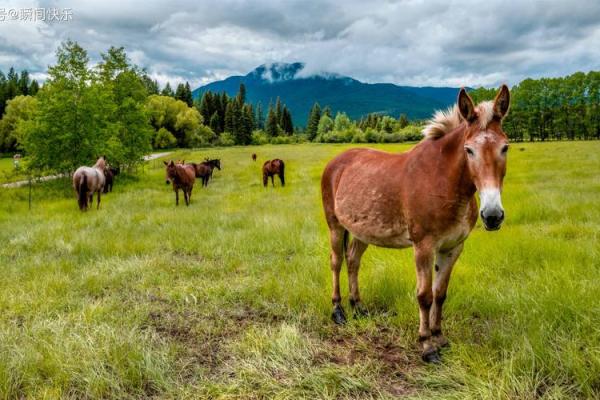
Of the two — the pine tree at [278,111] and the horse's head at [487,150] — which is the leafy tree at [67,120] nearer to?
the horse's head at [487,150]

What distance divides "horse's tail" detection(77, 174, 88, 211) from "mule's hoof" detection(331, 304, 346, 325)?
39.1 ft

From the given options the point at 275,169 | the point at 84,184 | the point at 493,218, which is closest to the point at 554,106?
the point at 275,169

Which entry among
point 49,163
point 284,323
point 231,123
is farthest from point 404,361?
point 231,123

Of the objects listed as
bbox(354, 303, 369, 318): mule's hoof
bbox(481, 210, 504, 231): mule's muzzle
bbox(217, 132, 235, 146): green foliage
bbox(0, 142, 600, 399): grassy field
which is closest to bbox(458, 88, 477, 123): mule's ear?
bbox(481, 210, 504, 231): mule's muzzle

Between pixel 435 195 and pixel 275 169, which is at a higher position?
pixel 435 195

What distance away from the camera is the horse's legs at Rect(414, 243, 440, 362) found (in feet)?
11.7

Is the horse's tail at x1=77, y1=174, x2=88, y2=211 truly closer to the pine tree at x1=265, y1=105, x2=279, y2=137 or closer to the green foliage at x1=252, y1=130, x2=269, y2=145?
the green foliage at x1=252, y1=130, x2=269, y2=145

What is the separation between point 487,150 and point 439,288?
5.24ft

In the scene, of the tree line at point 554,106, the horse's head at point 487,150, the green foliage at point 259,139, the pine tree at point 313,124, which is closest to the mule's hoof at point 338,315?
the horse's head at point 487,150

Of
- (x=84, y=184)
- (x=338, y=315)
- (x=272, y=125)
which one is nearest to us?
(x=338, y=315)

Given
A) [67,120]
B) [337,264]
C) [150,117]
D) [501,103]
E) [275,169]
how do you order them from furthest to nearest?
[150,117] < [275,169] < [67,120] < [337,264] < [501,103]

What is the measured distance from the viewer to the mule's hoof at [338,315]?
179 inches

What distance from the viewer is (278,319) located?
4.68m

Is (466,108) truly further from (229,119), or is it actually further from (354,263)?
(229,119)
